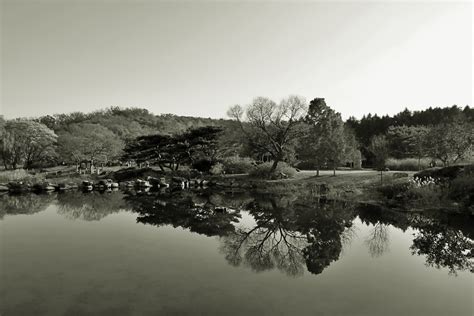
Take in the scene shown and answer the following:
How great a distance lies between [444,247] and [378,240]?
6.18 ft

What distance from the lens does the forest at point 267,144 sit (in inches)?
967

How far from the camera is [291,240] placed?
1039 cm

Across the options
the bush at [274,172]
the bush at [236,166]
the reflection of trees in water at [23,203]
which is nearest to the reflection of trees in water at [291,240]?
the reflection of trees in water at [23,203]

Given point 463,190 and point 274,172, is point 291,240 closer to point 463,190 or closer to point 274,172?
point 463,190

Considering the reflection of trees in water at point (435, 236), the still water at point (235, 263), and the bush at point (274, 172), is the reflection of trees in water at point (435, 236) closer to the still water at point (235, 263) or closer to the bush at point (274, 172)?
the still water at point (235, 263)

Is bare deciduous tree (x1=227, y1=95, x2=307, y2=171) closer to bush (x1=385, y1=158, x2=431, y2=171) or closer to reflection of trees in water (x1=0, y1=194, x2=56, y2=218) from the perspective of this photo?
bush (x1=385, y1=158, x2=431, y2=171)

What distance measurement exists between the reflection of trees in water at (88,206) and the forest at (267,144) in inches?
578

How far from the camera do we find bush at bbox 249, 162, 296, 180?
2831cm

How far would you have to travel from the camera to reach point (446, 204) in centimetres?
1486

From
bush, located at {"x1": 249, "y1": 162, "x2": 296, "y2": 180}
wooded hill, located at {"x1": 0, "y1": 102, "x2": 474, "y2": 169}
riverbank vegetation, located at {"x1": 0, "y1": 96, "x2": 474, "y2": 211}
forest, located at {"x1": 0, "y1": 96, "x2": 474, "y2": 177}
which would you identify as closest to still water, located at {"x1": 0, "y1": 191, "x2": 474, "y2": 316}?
riverbank vegetation, located at {"x1": 0, "y1": 96, "x2": 474, "y2": 211}

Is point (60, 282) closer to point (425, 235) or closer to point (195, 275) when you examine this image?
point (195, 275)

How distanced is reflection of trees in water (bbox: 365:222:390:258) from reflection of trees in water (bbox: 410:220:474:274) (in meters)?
0.83

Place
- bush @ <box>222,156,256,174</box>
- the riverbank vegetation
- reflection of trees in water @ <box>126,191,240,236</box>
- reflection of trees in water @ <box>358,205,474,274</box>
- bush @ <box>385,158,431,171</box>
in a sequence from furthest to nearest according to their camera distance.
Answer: bush @ <box>222,156,256,174</box>, bush @ <box>385,158,431,171</box>, the riverbank vegetation, reflection of trees in water @ <box>126,191,240,236</box>, reflection of trees in water @ <box>358,205,474,274</box>

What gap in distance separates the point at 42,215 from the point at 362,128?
53.0 meters
